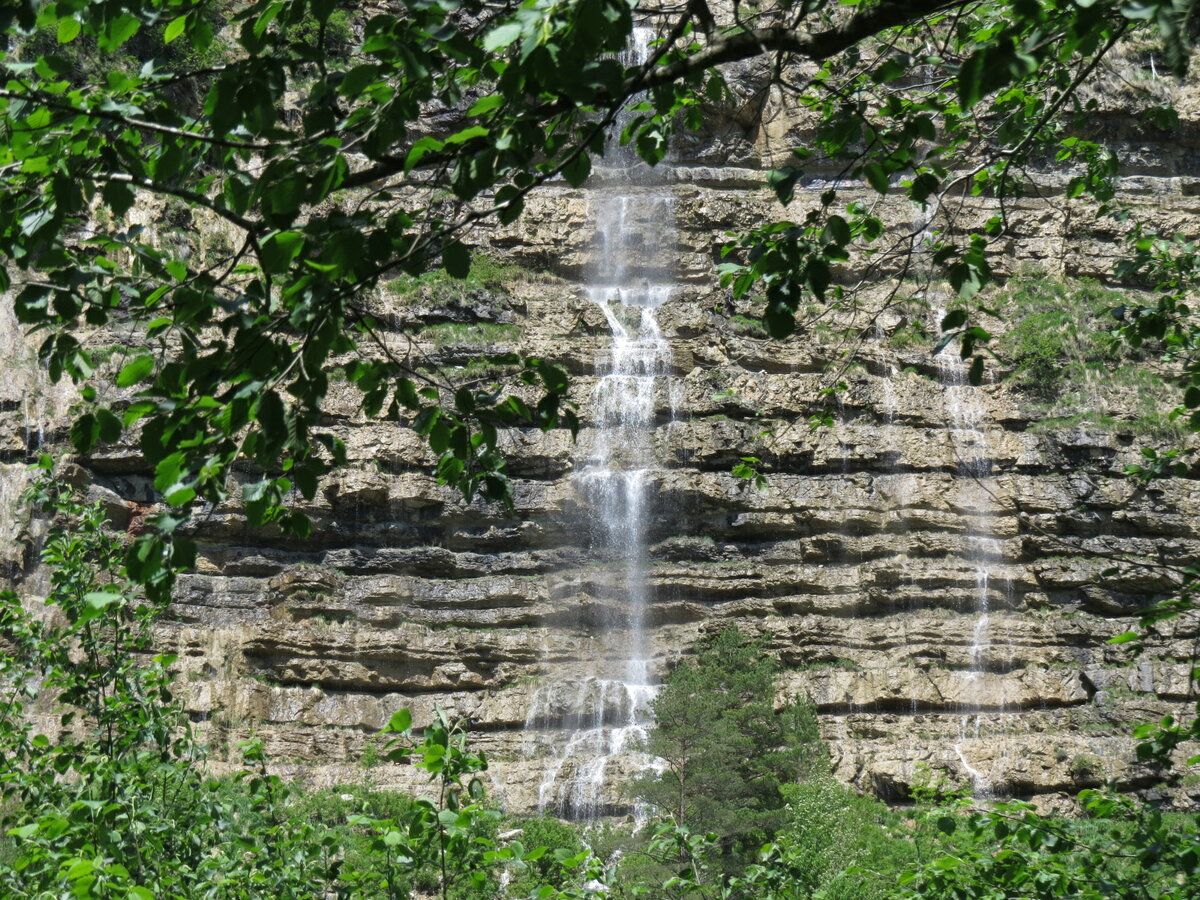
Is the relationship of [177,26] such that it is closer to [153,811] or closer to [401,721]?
[401,721]

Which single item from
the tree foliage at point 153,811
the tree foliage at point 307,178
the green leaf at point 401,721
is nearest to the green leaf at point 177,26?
the tree foliage at point 307,178

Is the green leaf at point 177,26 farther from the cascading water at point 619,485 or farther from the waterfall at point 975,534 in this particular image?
the waterfall at point 975,534

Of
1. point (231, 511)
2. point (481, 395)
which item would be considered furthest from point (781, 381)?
point (481, 395)

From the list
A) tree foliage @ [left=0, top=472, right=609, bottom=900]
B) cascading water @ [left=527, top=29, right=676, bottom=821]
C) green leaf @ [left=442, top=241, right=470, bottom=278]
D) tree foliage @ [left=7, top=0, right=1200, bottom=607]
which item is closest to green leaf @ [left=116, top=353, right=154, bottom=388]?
tree foliage @ [left=7, top=0, right=1200, bottom=607]

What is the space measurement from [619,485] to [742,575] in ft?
11.3

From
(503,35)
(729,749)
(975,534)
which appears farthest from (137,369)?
(975,534)

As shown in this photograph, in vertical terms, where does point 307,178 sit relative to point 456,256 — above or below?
above

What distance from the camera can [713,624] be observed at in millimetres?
22750

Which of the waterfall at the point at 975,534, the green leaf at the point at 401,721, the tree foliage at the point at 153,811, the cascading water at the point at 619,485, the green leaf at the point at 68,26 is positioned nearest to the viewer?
the green leaf at the point at 68,26

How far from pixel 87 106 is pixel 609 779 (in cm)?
1909

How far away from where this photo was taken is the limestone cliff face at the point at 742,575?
21.8m

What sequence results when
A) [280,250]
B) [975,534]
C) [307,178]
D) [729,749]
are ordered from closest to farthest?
1. [280,250]
2. [307,178]
3. [729,749]
4. [975,534]

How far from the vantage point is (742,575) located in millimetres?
23672

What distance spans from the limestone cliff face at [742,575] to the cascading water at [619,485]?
236 millimetres
